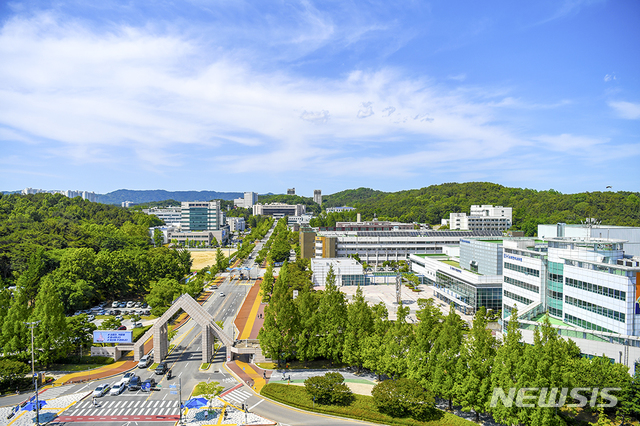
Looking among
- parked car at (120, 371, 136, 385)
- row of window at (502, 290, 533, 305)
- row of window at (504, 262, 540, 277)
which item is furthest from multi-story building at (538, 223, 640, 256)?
parked car at (120, 371, 136, 385)

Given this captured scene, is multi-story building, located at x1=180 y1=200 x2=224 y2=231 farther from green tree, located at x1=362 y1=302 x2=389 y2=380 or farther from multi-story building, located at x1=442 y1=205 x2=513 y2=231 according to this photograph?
green tree, located at x1=362 y1=302 x2=389 y2=380

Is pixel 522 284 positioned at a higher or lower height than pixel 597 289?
lower

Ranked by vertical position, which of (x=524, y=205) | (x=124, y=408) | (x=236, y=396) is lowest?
(x=124, y=408)

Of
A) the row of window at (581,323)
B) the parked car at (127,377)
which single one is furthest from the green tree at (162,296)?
the row of window at (581,323)

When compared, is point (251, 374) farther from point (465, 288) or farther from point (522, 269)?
point (465, 288)

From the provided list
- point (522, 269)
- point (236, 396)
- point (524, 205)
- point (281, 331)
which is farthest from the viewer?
point (524, 205)

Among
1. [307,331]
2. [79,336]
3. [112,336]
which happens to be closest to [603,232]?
[307,331]

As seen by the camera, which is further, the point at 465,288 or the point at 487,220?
the point at 487,220
